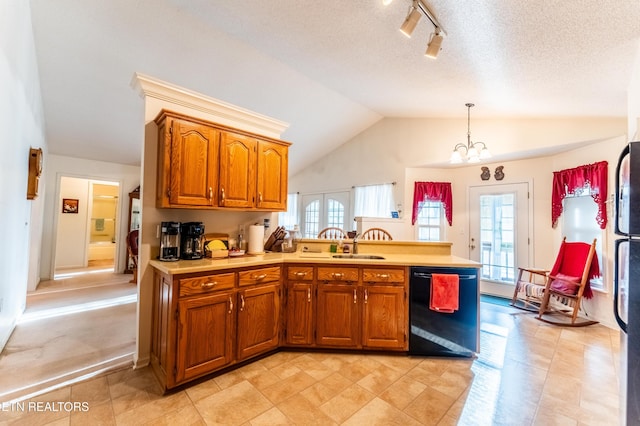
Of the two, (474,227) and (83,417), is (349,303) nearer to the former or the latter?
(83,417)

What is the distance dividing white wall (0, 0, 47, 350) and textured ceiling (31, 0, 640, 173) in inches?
15.0

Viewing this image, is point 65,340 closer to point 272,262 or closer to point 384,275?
point 272,262

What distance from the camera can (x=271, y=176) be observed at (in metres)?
2.95

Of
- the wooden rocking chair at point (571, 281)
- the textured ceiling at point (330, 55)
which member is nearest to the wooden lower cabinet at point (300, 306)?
the textured ceiling at point (330, 55)

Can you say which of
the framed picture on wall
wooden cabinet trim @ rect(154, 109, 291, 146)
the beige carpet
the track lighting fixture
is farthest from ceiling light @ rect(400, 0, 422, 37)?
the framed picture on wall

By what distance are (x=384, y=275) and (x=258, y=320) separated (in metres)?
1.20

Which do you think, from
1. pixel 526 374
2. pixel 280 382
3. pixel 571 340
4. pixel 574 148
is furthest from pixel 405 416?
pixel 574 148

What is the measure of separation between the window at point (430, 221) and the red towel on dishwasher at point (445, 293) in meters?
3.04

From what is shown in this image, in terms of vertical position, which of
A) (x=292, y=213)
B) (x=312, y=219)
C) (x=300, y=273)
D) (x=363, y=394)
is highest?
(x=292, y=213)

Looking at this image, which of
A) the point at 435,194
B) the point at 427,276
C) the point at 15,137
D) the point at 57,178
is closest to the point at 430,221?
the point at 435,194

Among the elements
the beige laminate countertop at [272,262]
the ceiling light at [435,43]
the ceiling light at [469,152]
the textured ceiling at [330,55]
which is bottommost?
the beige laminate countertop at [272,262]

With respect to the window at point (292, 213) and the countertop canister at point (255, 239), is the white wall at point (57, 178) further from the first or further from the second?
the countertop canister at point (255, 239)

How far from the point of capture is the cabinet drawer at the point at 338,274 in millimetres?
2551

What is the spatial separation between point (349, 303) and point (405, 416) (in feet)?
3.11
